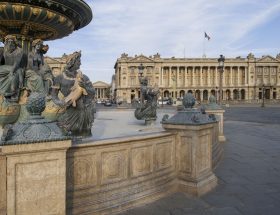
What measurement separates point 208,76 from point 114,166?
122 meters

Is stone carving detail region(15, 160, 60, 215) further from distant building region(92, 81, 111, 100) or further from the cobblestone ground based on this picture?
distant building region(92, 81, 111, 100)

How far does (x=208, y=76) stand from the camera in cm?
12325

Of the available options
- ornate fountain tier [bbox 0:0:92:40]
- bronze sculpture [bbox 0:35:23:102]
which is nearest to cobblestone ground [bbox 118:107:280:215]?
bronze sculpture [bbox 0:35:23:102]

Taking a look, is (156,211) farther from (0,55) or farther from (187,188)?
(0,55)

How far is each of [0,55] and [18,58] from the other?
0.66 m

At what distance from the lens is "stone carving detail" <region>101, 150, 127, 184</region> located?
4.43 m

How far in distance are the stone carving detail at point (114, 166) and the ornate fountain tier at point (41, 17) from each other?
4.48 m

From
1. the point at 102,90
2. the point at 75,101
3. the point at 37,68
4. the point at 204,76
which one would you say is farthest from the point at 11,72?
the point at 102,90

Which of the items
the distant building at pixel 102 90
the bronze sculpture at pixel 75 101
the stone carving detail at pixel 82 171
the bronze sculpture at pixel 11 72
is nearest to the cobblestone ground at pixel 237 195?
the stone carving detail at pixel 82 171

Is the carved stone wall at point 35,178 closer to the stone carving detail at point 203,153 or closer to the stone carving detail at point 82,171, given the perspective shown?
the stone carving detail at point 82,171

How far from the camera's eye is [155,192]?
508 cm

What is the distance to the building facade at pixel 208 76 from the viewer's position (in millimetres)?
119375

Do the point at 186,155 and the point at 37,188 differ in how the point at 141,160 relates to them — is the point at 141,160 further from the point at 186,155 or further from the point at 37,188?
the point at 37,188

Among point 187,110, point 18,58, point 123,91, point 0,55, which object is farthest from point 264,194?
point 123,91
